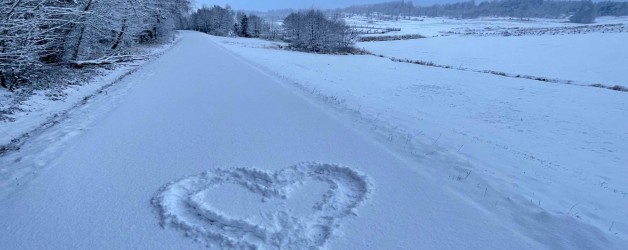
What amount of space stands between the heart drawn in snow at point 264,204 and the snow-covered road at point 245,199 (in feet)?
0.05

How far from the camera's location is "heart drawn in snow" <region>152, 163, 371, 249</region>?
387cm

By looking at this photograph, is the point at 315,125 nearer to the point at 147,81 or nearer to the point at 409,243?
the point at 409,243

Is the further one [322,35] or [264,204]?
[322,35]

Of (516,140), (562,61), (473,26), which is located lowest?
(516,140)

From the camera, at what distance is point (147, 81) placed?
14.4 metres

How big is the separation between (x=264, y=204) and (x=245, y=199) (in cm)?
31

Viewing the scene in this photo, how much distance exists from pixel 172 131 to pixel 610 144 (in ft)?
36.9

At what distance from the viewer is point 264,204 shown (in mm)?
4559

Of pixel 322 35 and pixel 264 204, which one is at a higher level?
pixel 322 35

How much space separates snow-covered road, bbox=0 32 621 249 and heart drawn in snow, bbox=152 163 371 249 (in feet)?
0.05

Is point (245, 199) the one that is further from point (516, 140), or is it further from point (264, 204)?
point (516, 140)

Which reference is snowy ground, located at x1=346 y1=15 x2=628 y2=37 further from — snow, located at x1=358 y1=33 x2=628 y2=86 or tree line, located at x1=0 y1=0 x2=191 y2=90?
tree line, located at x1=0 y1=0 x2=191 y2=90

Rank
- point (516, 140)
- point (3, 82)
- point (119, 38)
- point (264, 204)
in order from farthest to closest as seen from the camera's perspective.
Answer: point (119, 38)
point (3, 82)
point (516, 140)
point (264, 204)

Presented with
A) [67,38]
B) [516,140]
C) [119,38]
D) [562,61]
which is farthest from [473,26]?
[67,38]
